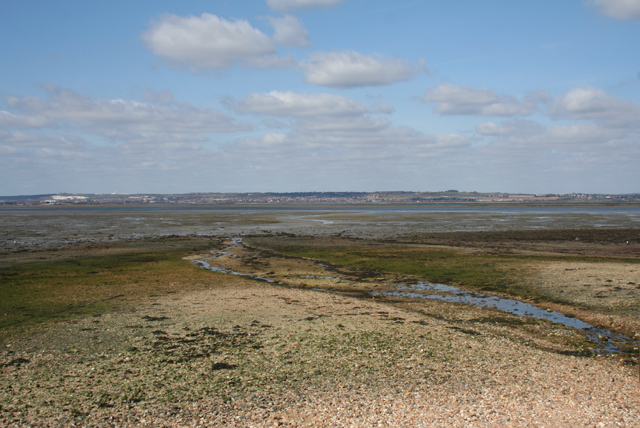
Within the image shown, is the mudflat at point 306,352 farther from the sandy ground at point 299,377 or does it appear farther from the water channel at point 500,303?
the water channel at point 500,303

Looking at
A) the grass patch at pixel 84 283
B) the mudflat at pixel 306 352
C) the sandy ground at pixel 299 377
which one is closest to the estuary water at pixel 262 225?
the grass patch at pixel 84 283

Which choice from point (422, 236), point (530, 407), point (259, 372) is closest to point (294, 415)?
point (259, 372)

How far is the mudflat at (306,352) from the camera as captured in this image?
10.4m

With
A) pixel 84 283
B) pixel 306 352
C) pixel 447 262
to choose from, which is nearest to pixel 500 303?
pixel 306 352

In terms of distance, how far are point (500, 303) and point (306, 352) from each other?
12140 mm

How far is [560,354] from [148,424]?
12.3 metres

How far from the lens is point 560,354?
46.3ft

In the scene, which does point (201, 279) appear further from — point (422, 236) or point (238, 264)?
point (422, 236)

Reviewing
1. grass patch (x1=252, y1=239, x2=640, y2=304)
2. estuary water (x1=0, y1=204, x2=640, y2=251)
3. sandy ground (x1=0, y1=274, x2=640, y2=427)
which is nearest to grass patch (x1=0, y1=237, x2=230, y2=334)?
sandy ground (x1=0, y1=274, x2=640, y2=427)

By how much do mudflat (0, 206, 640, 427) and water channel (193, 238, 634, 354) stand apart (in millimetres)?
683

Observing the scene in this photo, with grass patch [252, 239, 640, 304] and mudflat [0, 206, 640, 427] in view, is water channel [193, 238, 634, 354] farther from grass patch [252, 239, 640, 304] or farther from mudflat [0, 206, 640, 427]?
grass patch [252, 239, 640, 304]

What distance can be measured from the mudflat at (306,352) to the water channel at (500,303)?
68 centimetres

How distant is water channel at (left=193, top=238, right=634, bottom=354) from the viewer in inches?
Result: 620

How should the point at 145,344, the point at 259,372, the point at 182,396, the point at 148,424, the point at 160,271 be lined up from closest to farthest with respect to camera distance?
1. the point at 148,424
2. the point at 182,396
3. the point at 259,372
4. the point at 145,344
5. the point at 160,271
